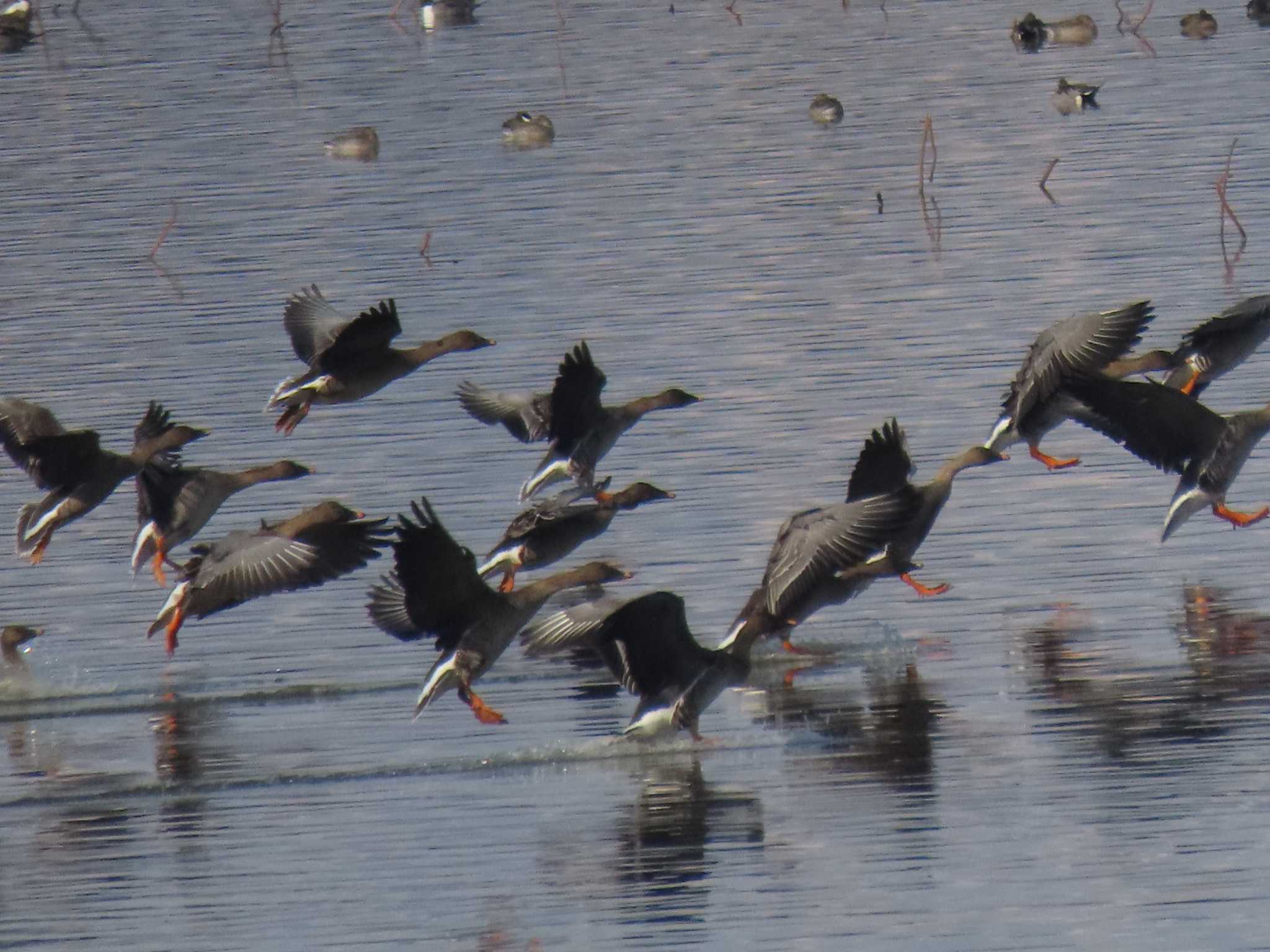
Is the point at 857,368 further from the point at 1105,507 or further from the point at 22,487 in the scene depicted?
the point at 22,487

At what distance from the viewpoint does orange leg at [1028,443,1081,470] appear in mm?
14578

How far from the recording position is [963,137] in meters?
28.0

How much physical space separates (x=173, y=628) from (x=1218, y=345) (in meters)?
6.28

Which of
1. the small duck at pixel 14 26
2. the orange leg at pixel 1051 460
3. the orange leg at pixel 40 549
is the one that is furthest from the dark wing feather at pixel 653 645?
the small duck at pixel 14 26

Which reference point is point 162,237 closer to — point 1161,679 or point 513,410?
point 513,410

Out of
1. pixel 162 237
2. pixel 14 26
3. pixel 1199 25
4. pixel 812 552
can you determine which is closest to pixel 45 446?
pixel 812 552

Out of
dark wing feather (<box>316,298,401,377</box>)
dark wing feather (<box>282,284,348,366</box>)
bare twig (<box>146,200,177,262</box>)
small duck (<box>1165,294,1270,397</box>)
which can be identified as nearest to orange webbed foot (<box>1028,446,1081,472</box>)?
small duck (<box>1165,294,1270,397</box>)

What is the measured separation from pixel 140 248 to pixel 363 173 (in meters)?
4.04

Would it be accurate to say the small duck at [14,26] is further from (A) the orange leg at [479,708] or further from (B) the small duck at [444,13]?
(A) the orange leg at [479,708]

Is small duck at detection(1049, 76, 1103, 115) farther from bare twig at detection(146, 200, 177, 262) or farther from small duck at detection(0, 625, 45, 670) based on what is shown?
small duck at detection(0, 625, 45, 670)

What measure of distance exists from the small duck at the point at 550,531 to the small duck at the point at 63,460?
2177 millimetres

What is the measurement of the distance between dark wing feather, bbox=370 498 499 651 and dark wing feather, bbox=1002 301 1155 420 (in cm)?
435

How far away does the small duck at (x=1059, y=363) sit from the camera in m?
13.9

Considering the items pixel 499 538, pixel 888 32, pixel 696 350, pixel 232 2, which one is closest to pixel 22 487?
pixel 499 538
